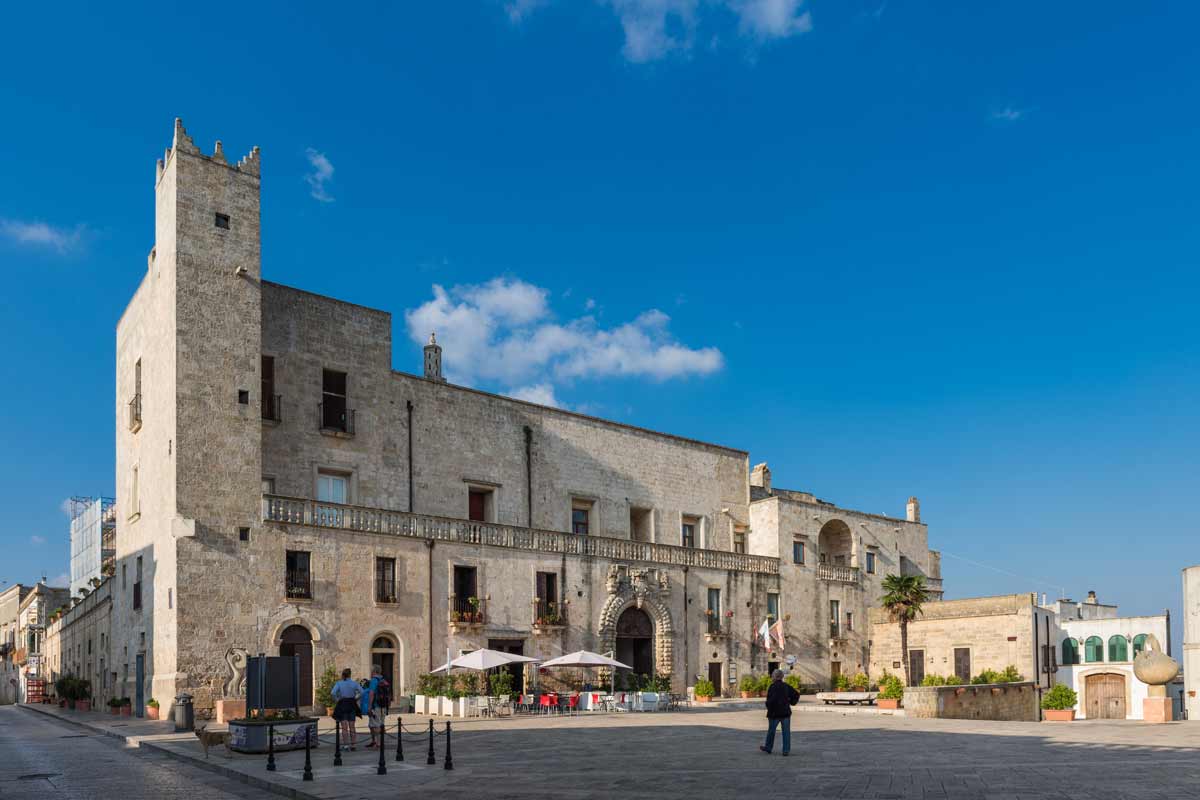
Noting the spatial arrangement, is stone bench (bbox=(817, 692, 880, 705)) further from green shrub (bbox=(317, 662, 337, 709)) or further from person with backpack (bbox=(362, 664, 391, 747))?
person with backpack (bbox=(362, 664, 391, 747))

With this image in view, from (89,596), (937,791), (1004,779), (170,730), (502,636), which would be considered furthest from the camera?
(89,596)

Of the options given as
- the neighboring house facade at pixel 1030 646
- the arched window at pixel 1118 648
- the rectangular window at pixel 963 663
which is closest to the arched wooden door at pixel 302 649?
the neighboring house facade at pixel 1030 646

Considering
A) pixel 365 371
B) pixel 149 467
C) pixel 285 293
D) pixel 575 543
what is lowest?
pixel 575 543

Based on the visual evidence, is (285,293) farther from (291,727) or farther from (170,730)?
(291,727)

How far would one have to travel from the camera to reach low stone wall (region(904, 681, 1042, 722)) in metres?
33.3

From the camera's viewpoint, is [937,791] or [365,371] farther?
[365,371]

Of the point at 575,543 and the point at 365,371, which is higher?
the point at 365,371

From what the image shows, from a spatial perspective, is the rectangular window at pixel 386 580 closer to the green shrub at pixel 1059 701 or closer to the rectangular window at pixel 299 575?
the rectangular window at pixel 299 575

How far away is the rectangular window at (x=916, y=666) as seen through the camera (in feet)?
162

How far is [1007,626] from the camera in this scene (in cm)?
4666

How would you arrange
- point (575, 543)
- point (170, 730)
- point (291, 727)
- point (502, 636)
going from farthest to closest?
1. point (575, 543)
2. point (502, 636)
3. point (170, 730)
4. point (291, 727)

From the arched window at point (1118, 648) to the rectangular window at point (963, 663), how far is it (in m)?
8.33

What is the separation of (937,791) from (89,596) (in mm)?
39881

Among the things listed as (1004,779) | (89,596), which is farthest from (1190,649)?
(89,596)
